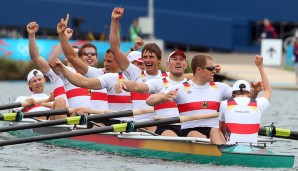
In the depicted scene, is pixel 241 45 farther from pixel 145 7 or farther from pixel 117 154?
pixel 117 154

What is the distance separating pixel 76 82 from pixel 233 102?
2354mm

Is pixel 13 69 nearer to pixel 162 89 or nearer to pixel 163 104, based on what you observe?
pixel 163 104

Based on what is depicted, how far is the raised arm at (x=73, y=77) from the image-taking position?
1413 centimetres

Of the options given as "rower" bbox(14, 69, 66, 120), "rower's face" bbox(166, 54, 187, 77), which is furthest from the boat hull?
"rower" bbox(14, 69, 66, 120)

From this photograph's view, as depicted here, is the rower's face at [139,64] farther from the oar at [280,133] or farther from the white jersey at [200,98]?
the oar at [280,133]

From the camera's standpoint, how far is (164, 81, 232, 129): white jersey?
14055 millimetres

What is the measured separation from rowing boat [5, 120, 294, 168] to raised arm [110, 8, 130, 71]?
3.43 ft

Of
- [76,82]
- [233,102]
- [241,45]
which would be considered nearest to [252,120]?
[233,102]

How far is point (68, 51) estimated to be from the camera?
15109 mm

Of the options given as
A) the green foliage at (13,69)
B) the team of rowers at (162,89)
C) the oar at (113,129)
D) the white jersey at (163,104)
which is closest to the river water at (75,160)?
the oar at (113,129)

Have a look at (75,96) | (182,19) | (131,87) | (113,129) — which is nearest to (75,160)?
(113,129)

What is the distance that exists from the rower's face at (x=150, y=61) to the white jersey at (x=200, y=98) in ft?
3.42

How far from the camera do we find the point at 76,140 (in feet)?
52.9

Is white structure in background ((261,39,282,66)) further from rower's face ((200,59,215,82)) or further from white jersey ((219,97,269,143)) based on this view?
white jersey ((219,97,269,143))
